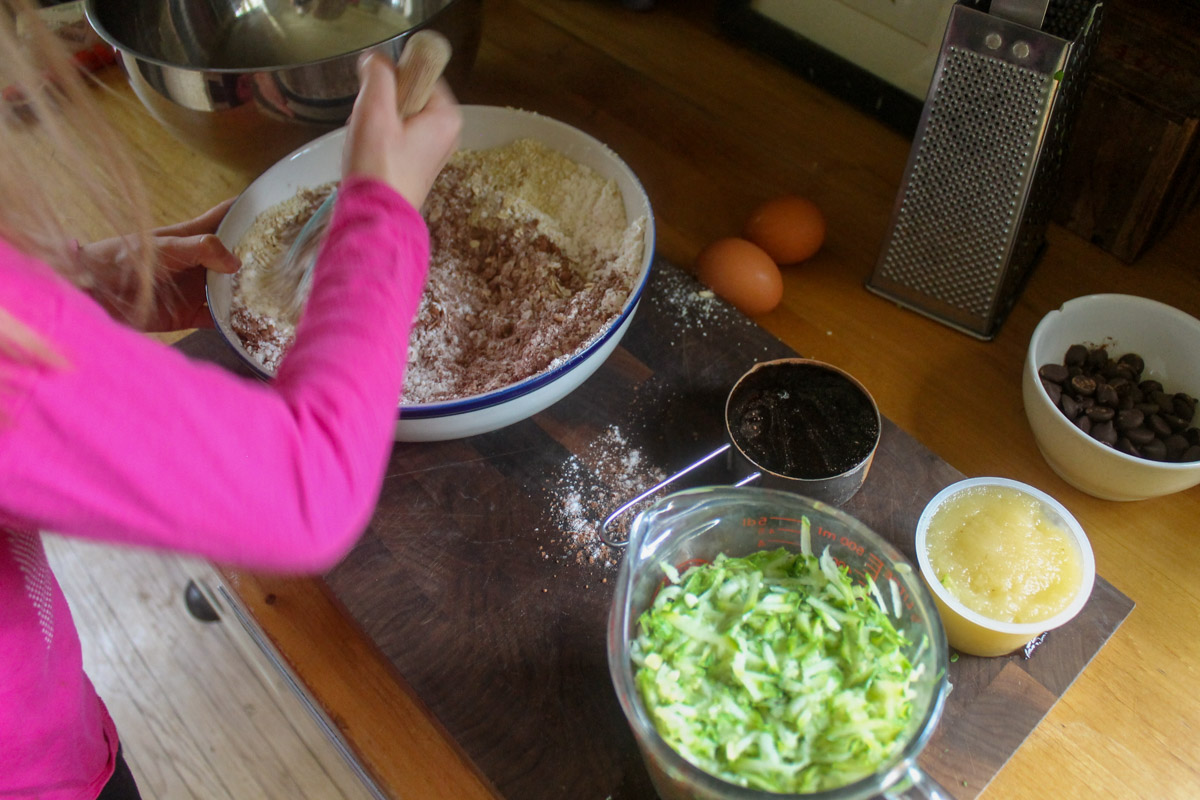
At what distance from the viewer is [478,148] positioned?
1.05 m

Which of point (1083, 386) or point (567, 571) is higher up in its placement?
point (1083, 386)

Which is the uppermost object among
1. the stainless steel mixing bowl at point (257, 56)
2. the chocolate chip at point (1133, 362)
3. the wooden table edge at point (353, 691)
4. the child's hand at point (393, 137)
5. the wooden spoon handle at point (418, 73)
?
the wooden spoon handle at point (418, 73)

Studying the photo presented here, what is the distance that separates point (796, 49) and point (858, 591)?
934mm

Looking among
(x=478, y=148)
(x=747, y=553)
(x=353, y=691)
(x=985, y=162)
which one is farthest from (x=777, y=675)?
(x=478, y=148)

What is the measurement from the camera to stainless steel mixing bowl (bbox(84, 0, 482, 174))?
0.93 meters

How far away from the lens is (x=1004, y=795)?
67cm

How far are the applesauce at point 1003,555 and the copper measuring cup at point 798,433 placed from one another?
0.09 meters

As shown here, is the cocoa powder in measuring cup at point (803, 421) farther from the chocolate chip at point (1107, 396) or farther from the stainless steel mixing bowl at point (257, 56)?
the stainless steel mixing bowl at point (257, 56)

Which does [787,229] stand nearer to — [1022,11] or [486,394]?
[1022,11]

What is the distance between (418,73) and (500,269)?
1.01ft

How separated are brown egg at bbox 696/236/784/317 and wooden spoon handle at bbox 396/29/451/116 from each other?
41 cm

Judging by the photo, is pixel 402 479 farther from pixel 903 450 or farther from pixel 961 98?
pixel 961 98

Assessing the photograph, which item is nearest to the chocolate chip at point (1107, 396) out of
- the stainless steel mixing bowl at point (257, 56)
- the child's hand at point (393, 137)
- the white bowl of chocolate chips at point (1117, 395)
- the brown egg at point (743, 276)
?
the white bowl of chocolate chips at point (1117, 395)

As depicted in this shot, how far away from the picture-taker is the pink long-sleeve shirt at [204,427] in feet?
1.34
